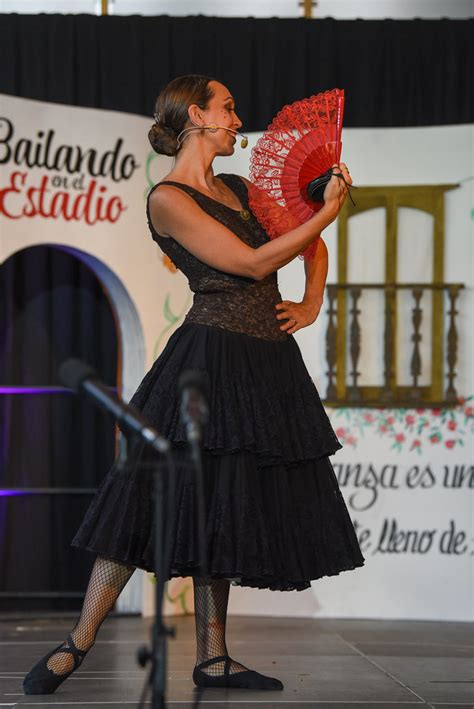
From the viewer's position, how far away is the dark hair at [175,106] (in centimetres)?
290

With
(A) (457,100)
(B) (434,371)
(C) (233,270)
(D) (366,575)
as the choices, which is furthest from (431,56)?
(C) (233,270)

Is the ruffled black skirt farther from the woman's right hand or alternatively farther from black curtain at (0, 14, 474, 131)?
black curtain at (0, 14, 474, 131)

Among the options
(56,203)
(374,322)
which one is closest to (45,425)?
(56,203)

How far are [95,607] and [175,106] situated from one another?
1227 millimetres

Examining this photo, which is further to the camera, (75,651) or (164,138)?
(164,138)

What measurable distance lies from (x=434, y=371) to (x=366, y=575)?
2.88ft

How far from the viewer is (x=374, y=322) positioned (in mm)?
4953

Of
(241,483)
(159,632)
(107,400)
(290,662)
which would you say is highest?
(107,400)

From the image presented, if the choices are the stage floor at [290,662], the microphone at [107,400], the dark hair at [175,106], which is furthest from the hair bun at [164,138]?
the stage floor at [290,662]

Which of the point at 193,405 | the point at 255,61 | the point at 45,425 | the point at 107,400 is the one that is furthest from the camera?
the point at 45,425

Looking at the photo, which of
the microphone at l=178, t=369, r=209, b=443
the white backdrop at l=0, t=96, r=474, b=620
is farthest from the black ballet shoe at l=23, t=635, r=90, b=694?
the white backdrop at l=0, t=96, r=474, b=620

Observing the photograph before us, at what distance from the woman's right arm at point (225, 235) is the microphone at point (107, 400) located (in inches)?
26.0

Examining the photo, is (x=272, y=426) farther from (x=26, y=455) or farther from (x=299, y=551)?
(x=26, y=455)

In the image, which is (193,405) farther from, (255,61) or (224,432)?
(255,61)
